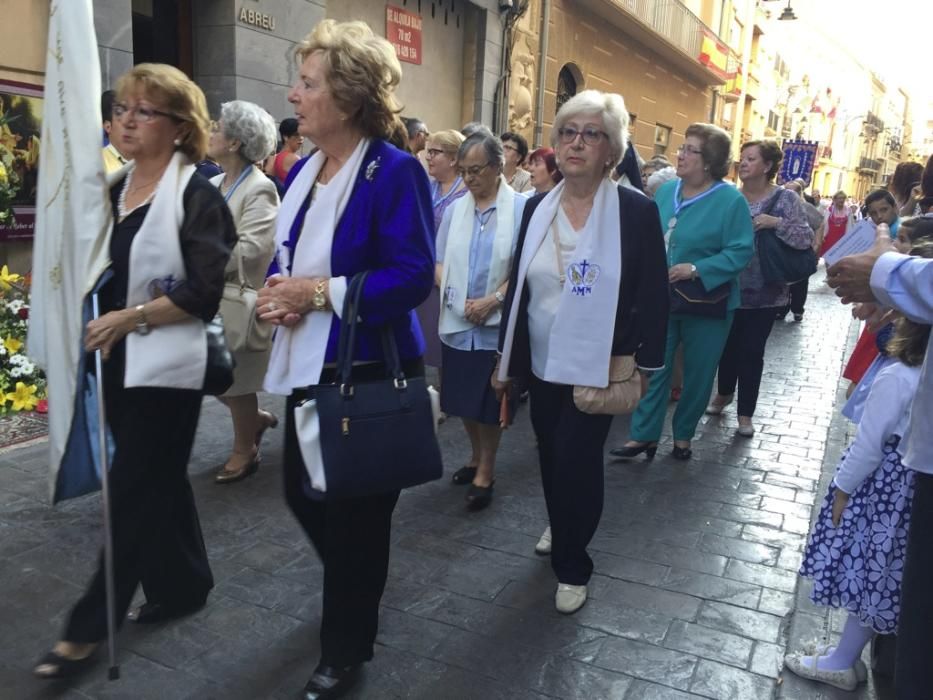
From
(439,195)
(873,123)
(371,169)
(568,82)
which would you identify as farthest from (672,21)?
(873,123)

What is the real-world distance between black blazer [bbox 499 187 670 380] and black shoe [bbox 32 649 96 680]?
2185 mm

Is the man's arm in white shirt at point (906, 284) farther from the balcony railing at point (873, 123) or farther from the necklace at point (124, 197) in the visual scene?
the balcony railing at point (873, 123)

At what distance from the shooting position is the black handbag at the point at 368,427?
2.27 meters

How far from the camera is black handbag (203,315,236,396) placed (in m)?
2.65

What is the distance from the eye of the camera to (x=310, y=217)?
7.95 ft

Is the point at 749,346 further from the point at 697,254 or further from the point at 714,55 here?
the point at 714,55

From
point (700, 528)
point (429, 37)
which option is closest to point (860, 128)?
point (429, 37)

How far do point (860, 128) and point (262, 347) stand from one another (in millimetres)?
75709

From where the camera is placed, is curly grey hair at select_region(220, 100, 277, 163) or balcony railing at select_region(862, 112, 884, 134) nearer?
curly grey hair at select_region(220, 100, 277, 163)

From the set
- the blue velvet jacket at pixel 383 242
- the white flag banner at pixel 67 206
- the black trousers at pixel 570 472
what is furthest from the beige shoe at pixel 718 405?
the white flag banner at pixel 67 206

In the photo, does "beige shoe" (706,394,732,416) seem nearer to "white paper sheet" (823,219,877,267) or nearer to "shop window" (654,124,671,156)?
"white paper sheet" (823,219,877,267)

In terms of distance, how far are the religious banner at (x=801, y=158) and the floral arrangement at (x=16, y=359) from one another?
55.0 feet

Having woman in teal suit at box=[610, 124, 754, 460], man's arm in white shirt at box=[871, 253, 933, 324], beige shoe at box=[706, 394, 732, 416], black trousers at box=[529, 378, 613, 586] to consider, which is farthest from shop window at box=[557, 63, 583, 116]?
man's arm in white shirt at box=[871, 253, 933, 324]

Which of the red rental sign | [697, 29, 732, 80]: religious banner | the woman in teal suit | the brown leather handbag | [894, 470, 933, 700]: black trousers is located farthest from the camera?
[697, 29, 732, 80]: religious banner
